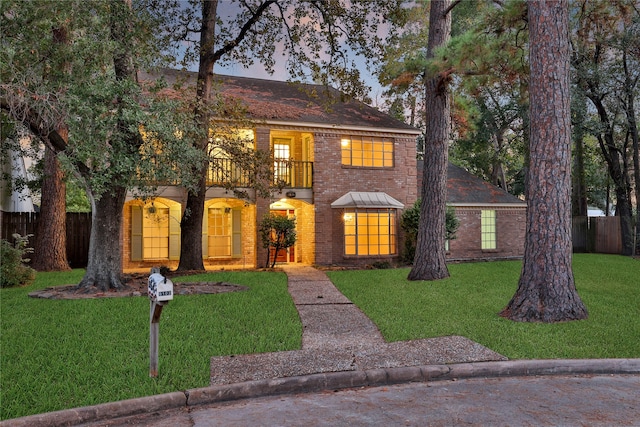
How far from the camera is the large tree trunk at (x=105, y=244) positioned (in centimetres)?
1074

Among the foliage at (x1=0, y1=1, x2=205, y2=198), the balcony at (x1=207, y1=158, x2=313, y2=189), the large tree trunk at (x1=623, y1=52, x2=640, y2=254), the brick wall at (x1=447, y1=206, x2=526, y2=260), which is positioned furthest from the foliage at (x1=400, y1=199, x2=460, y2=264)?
the foliage at (x1=0, y1=1, x2=205, y2=198)

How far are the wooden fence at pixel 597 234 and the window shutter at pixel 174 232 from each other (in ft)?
68.0

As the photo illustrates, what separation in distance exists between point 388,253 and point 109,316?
12.4 meters

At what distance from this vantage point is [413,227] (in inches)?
715

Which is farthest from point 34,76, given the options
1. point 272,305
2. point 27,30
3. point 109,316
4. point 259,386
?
point 259,386

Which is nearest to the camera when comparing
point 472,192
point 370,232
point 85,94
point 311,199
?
point 85,94

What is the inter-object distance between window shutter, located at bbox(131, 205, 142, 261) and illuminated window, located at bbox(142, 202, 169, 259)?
0.14m

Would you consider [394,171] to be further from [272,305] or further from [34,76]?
[34,76]

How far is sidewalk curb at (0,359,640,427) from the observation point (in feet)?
13.8

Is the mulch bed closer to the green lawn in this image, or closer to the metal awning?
the green lawn

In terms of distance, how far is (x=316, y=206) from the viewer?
1795 centimetres

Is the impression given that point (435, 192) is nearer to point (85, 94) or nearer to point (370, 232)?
point (370, 232)

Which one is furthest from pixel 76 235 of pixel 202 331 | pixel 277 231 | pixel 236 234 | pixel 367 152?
pixel 202 331

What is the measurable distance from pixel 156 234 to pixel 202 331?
11.1 m
